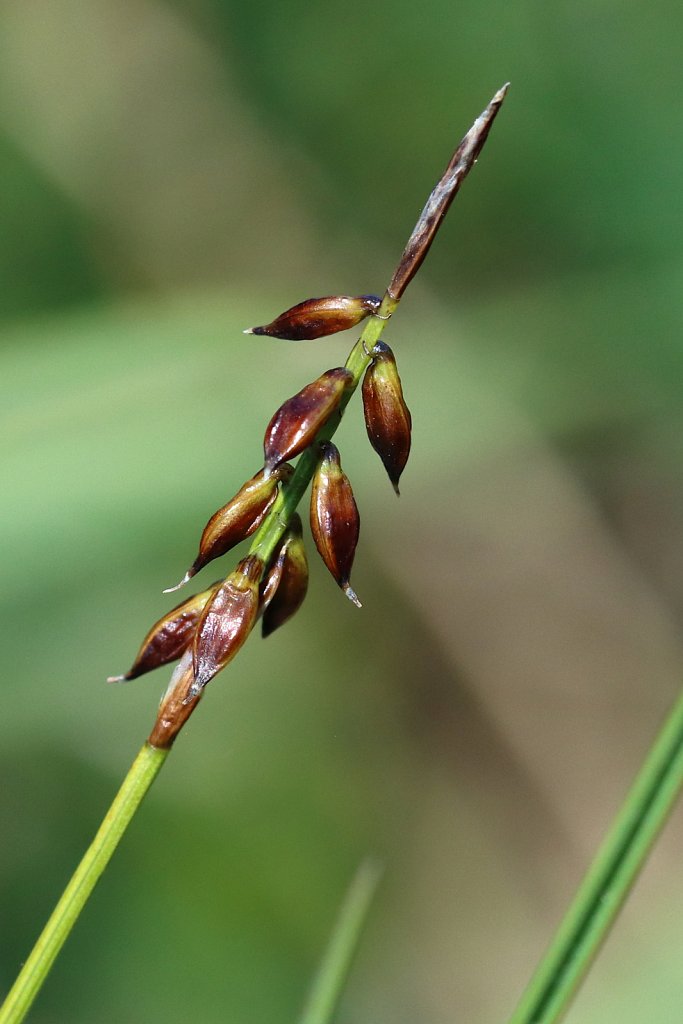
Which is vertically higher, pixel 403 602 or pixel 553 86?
pixel 553 86

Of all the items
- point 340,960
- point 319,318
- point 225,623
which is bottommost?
point 340,960

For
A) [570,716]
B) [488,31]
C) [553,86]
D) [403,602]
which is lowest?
[570,716]

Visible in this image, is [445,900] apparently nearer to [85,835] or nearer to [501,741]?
[501,741]

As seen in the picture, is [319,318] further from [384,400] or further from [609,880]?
[609,880]

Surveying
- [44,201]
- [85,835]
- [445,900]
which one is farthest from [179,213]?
[445,900]

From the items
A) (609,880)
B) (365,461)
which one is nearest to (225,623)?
(609,880)

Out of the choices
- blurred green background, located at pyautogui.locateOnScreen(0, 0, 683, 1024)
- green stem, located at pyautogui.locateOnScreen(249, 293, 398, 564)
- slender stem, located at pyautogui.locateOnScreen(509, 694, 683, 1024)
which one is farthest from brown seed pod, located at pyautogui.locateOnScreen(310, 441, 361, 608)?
blurred green background, located at pyautogui.locateOnScreen(0, 0, 683, 1024)

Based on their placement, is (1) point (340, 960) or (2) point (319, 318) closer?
(2) point (319, 318)
